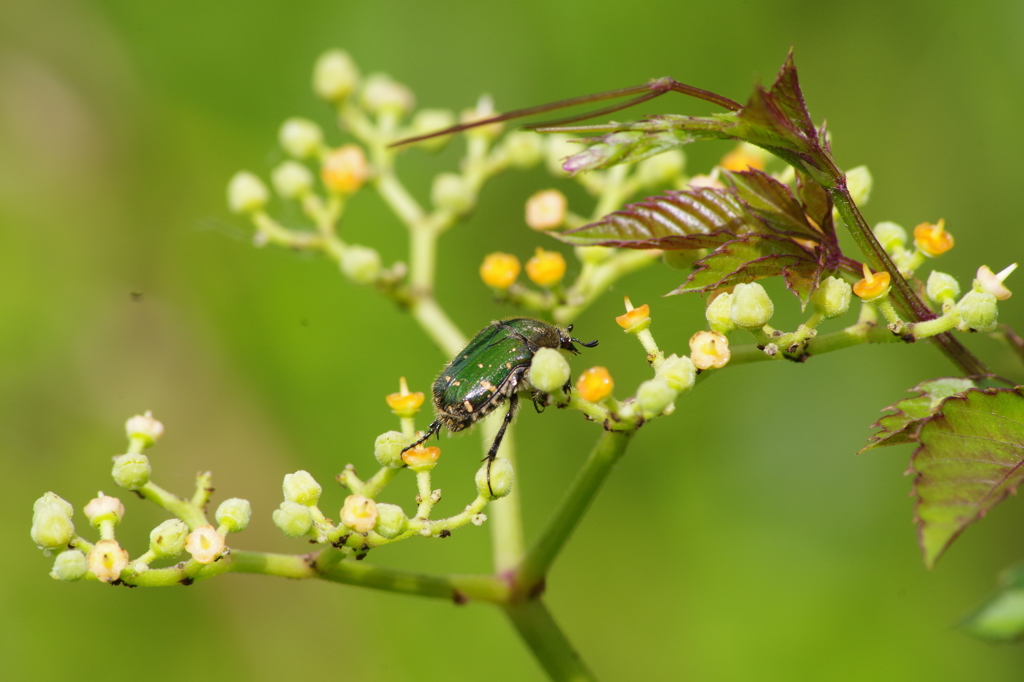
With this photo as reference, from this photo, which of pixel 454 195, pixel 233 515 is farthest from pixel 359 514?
pixel 454 195

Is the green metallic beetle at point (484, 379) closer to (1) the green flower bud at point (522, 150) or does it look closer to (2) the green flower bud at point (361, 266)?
(2) the green flower bud at point (361, 266)

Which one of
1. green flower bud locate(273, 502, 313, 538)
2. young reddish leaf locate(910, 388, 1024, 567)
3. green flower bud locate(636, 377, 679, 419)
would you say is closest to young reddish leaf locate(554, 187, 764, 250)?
green flower bud locate(636, 377, 679, 419)

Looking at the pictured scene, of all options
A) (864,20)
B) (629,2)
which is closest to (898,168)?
(864,20)

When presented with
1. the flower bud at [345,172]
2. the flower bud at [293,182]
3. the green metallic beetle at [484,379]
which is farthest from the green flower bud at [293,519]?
the flower bud at [293,182]

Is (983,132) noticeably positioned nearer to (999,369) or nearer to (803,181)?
(999,369)

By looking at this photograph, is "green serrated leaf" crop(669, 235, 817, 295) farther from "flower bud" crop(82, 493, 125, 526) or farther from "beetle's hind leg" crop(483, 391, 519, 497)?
"flower bud" crop(82, 493, 125, 526)

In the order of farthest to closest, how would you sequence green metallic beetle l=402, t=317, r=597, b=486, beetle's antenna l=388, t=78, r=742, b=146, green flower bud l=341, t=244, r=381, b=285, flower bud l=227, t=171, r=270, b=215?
1. flower bud l=227, t=171, r=270, b=215
2. green flower bud l=341, t=244, r=381, b=285
3. green metallic beetle l=402, t=317, r=597, b=486
4. beetle's antenna l=388, t=78, r=742, b=146

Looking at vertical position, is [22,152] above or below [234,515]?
above
